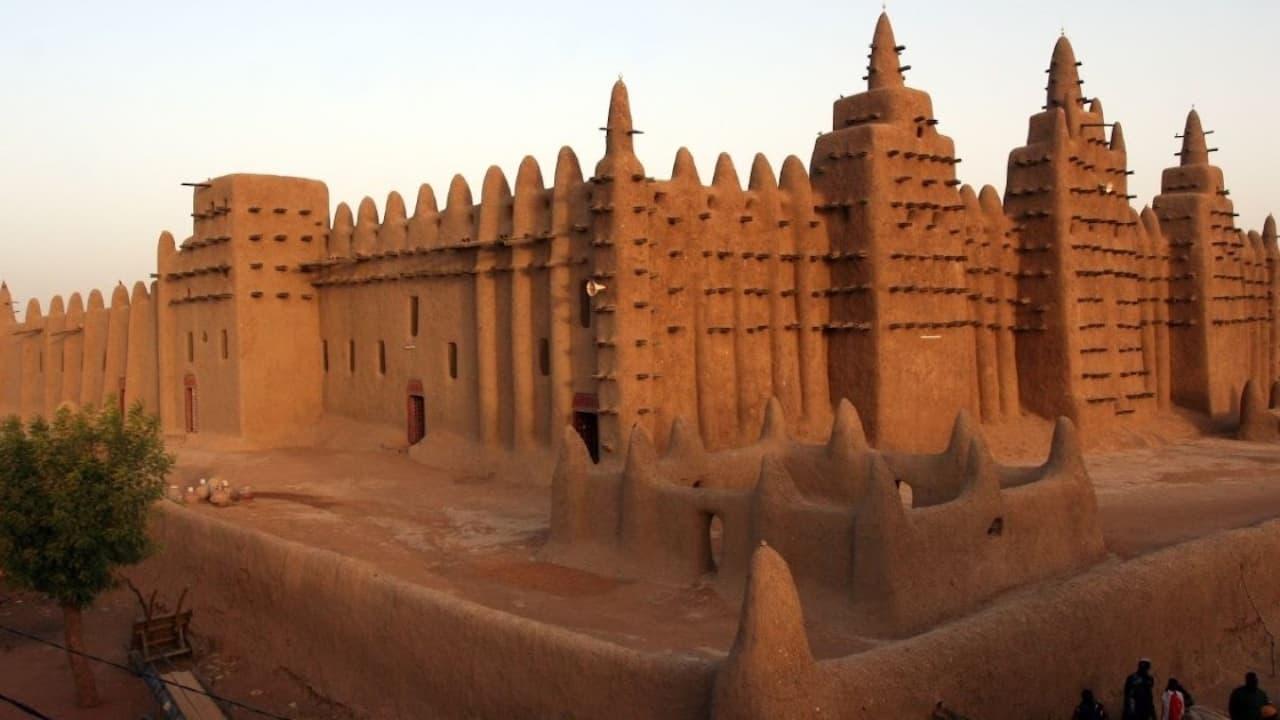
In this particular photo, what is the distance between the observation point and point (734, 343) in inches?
906

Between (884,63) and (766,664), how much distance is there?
19886 mm

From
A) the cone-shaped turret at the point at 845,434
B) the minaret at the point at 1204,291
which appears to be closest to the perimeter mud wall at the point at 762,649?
the cone-shaped turret at the point at 845,434

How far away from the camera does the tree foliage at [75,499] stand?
1588 centimetres

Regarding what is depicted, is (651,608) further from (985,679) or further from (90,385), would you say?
(90,385)

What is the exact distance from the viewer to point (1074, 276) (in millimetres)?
28094

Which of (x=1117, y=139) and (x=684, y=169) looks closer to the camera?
(x=684, y=169)

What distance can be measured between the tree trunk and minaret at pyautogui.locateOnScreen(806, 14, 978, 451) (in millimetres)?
15299

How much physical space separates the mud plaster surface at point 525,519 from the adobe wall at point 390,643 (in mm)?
1198

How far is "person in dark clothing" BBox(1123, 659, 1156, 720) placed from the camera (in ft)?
37.8

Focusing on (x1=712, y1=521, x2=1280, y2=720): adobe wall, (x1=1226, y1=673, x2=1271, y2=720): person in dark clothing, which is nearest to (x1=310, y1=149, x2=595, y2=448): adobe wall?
(x1=712, y1=521, x2=1280, y2=720): adobe wall

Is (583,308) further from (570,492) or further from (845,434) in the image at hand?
(845,434)

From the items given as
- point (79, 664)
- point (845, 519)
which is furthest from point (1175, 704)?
point (79, 664)

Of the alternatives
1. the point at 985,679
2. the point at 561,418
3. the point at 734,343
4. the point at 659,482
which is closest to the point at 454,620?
the point at 659,482

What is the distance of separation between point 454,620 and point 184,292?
22.6m
